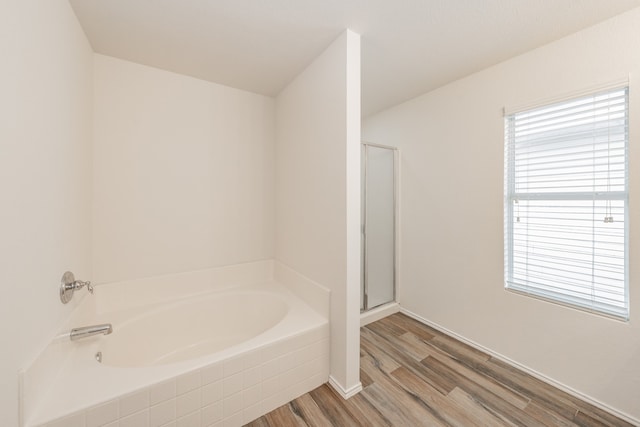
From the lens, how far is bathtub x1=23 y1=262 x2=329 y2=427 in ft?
3.43

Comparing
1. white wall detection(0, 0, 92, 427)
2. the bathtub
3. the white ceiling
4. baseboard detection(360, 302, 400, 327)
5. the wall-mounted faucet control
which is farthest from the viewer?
baseboard detection(360, 302, 400, 327)

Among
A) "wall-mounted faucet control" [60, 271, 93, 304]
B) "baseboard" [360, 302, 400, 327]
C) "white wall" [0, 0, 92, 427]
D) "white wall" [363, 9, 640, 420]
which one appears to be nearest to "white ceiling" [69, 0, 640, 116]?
"white wall" [363, 9, 640, 420]

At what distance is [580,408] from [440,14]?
2.42 metres

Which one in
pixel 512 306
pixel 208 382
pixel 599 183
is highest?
pixel 599 183

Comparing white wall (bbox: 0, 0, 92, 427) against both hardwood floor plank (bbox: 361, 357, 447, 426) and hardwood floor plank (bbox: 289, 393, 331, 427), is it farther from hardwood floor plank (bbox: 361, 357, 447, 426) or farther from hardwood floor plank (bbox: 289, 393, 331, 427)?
hardwood floor plank (bbox: 361, 357, 447, 426)

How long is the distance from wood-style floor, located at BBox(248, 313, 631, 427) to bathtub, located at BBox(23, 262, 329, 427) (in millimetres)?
186

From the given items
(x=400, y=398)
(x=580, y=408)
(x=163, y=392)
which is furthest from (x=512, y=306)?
(x=163, y=392)

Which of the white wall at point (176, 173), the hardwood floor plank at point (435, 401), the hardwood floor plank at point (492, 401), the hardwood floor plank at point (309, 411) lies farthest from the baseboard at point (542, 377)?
the white wall at point (176, 173)

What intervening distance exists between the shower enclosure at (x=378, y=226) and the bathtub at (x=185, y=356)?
2.95ft

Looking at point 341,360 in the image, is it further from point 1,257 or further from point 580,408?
point 1,257

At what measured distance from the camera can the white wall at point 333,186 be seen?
1.53m

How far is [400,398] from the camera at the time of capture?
5.01 ft

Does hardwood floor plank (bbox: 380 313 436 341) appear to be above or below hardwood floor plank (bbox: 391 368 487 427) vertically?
above

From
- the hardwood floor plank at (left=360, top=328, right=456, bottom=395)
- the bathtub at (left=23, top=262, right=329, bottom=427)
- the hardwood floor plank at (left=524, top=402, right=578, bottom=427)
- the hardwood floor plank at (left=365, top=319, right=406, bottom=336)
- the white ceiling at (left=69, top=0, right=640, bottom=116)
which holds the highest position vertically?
the white ceiling at (left=69, top=0, right=640, bottom=116)
